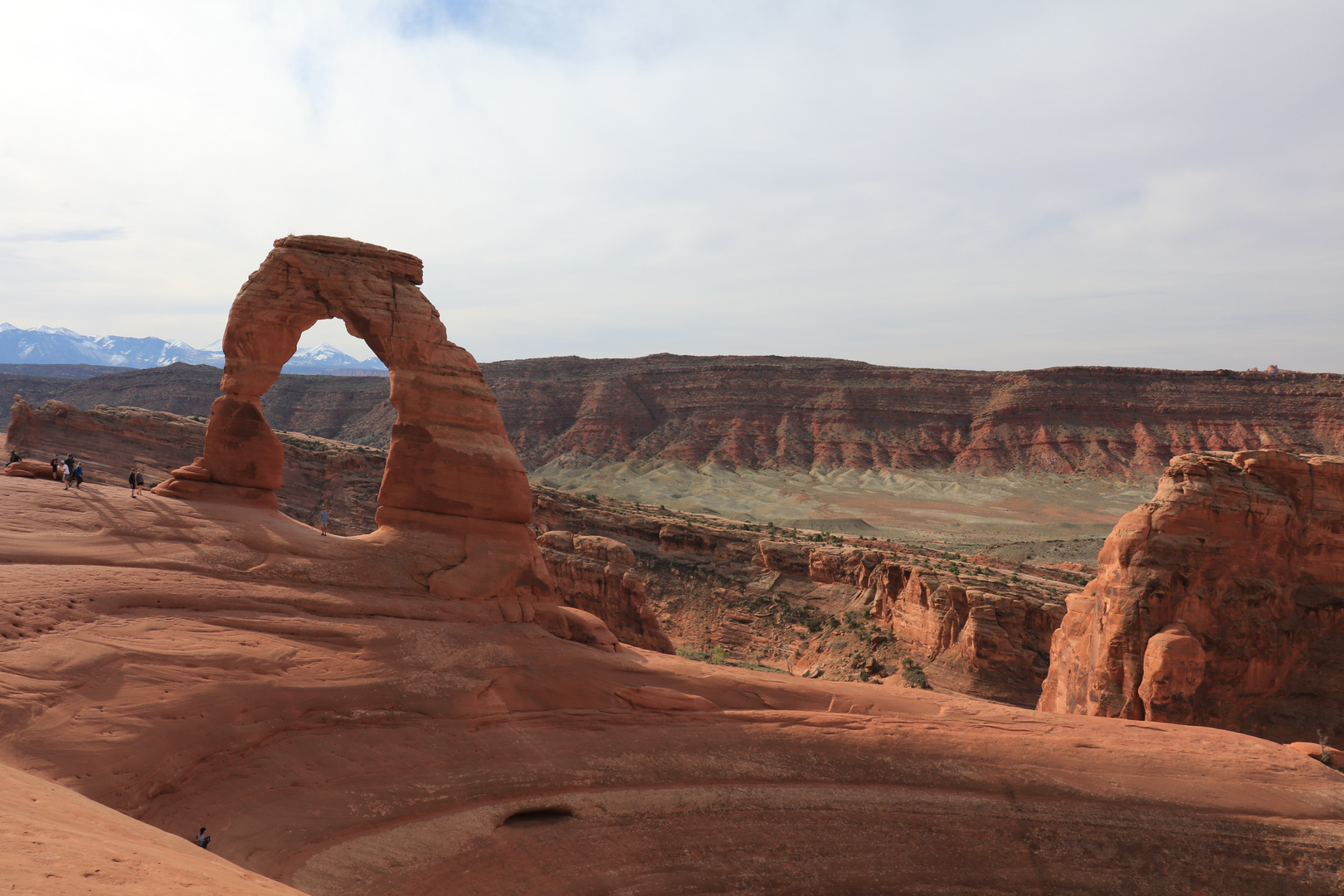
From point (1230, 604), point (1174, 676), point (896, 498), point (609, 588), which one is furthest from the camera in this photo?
point (896, 498)

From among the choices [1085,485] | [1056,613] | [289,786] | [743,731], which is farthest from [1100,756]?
[1085,485]

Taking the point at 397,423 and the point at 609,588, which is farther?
the point at 609,588

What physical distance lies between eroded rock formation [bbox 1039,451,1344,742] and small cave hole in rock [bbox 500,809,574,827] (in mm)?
15874

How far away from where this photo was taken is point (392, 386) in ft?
67.3

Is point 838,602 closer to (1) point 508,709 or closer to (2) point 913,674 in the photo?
(2) point 913,674

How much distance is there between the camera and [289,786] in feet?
42.8

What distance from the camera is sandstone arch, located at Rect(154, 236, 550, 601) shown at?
19859mm

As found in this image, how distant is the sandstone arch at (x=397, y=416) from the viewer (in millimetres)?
19859

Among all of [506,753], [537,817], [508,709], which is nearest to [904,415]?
[508,709]

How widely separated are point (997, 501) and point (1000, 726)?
9781 centimetres

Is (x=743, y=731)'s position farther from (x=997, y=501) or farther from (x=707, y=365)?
(x=707, y=365)

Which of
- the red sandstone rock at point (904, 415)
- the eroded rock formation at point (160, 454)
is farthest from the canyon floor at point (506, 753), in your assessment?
the red sandstone rock at point (904, 415)

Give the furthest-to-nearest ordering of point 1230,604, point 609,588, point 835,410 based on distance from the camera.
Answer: point 835,410 → point 609,588 → point 1230,604

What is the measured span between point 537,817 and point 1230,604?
19.5m
